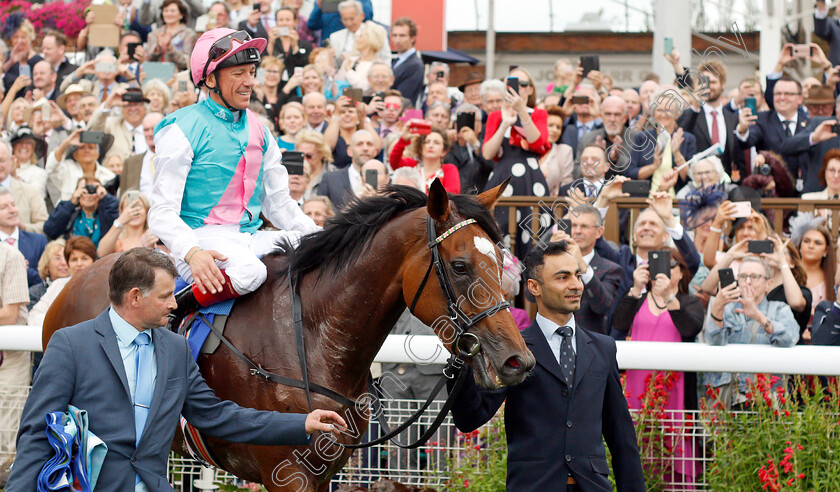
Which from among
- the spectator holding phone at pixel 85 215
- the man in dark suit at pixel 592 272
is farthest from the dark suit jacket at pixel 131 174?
the man in dark suit at pixel 592 272

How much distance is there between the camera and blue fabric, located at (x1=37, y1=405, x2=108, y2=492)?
2693 millimetres

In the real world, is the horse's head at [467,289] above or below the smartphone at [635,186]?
below

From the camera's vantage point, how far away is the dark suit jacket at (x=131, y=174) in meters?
7.85

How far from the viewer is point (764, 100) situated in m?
8.39

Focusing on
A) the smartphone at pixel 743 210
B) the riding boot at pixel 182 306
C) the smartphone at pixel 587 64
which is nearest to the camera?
the riding boot at pixel 182 306

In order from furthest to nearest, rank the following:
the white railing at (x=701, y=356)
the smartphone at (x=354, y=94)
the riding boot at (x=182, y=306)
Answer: the smartphone at (x=354, y=94), the white railing at (x=701, y=356), the riding boot at (x=182, y=306)

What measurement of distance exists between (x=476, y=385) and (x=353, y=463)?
1.44 m

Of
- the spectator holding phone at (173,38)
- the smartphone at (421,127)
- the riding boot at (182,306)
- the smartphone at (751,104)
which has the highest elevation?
the spectator holding phone at (173,38)

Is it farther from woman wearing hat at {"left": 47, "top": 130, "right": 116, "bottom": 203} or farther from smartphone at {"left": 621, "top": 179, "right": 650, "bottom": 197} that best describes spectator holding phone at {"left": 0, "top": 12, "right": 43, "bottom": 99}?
smartphone at {"left": 621, "top": 179, "right": 650, "bottom": 197}

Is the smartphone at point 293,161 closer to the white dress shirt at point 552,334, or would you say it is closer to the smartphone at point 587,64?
the white dress shirt at point 552,334

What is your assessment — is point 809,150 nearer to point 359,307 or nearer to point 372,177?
point 372,177

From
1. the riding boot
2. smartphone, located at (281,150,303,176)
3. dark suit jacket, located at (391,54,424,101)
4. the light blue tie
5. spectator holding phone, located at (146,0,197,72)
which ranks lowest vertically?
the light blue tie

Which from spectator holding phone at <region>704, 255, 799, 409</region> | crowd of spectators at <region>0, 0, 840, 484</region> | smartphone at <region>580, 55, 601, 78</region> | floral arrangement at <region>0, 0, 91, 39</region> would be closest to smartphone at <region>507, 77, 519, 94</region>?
crowd of spectators at <region>0, 0, 840, 484</region>

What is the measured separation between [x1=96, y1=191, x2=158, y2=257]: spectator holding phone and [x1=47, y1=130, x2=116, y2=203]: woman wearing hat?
1503 mm
